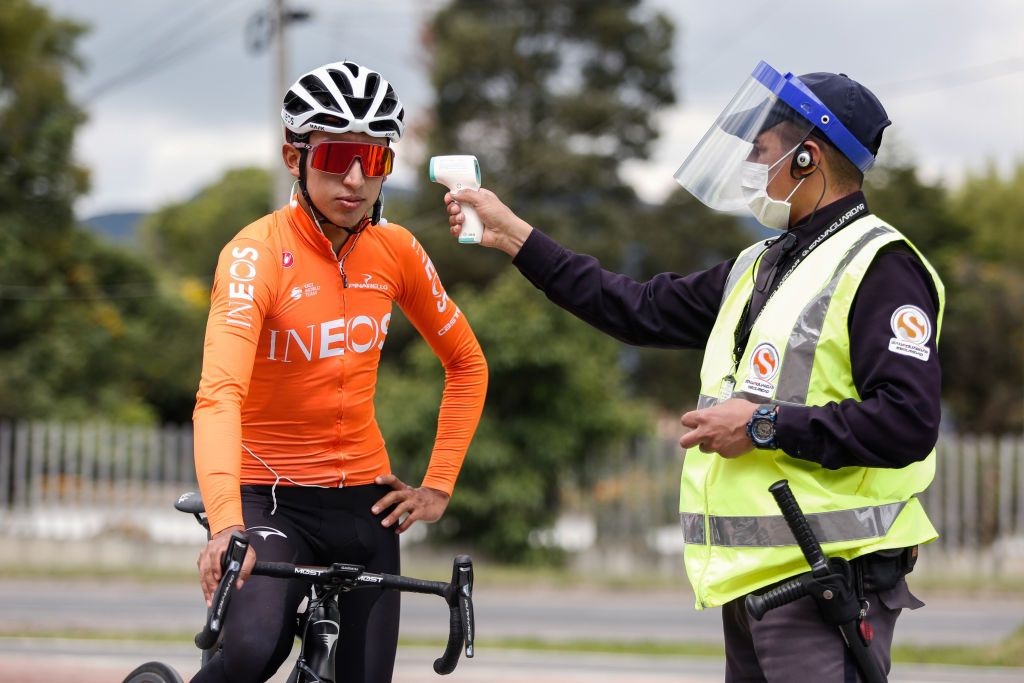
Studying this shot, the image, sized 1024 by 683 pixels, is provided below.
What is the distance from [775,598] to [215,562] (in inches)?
56.3

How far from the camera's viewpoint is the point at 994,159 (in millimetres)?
66438

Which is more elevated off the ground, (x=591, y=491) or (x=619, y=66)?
(x=619, y=66)

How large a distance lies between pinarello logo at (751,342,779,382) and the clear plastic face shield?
18.3 inches

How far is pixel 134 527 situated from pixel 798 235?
1734cm

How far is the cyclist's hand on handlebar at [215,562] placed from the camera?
3.42 meters

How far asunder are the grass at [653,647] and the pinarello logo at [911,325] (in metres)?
7.16

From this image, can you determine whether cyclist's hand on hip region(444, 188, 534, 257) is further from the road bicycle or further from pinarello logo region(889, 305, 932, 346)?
pinarello logo region(889, 305, 932, 346)

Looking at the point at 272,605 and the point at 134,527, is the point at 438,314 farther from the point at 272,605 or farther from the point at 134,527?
the point at 134,527

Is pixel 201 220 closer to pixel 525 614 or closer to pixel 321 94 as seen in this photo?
pixel 525 614

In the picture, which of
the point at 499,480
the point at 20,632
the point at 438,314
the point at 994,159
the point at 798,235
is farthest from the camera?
the point at 994,159

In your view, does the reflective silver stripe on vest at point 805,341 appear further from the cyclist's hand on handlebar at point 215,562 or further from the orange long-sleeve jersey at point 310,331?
the cyclist's hand on handlebar at point 215,562

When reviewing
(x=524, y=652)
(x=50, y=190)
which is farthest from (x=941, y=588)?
(x=50, y=190)

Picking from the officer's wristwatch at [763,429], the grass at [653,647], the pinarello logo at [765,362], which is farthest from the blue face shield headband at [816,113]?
the grass at [653,647]

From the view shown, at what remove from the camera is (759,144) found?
375cm
